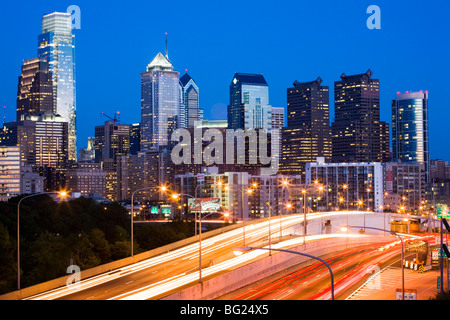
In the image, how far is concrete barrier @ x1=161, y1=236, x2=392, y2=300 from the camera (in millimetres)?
48156

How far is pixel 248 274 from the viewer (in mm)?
58625

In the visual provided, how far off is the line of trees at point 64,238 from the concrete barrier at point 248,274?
15277 mm

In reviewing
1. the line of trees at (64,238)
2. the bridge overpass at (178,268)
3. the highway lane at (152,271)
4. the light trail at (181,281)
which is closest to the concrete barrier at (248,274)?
the bridge overpass at (178,268)

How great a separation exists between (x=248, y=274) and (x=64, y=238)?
29798 mm

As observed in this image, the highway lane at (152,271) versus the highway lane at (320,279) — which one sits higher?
A: the highway lane at (152,271)

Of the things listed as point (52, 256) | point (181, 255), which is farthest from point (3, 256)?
point (181, 255)

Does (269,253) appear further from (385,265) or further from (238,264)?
(385,265)

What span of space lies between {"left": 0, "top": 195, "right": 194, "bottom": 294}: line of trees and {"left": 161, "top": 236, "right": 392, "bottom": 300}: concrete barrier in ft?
50.1

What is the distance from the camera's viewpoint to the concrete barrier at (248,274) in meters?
48.2

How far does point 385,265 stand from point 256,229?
71.8 ft

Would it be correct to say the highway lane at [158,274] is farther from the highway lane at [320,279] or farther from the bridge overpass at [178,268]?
the highway lane at [320,279]

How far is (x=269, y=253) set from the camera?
64.9m

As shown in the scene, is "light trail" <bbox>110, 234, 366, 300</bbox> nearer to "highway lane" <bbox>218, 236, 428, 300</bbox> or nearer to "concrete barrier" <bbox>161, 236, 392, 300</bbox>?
"concrete barrier" <bbox>161, 236, 392, 300</bbox>

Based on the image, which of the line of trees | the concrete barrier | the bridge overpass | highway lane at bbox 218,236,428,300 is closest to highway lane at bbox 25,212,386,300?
the bridge overpass
